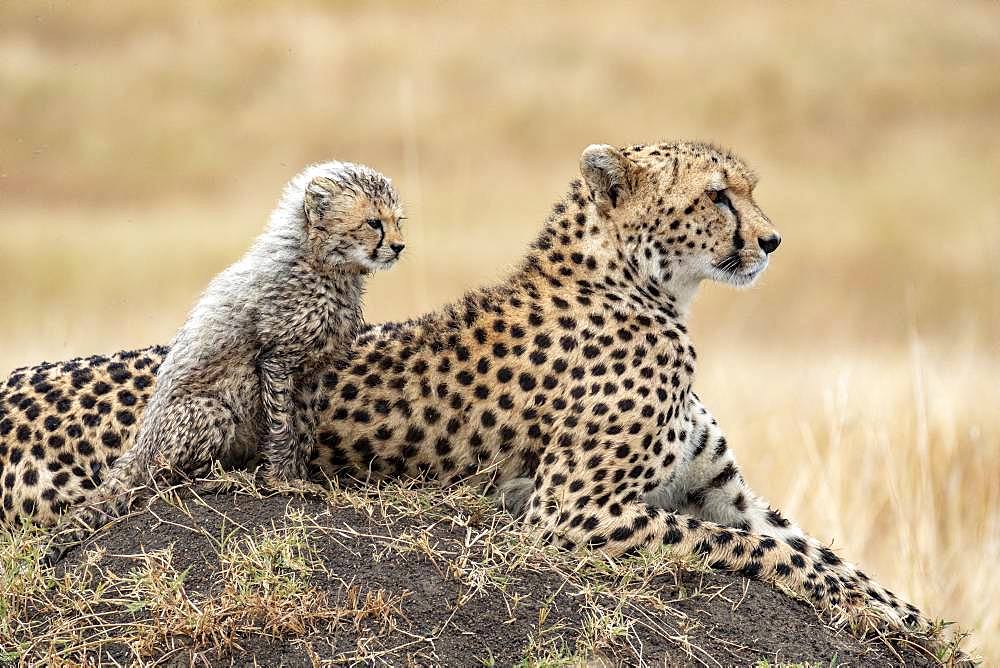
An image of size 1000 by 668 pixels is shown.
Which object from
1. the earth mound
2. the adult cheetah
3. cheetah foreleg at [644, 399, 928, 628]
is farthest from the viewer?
cheetah foreleg at [644, 399, 928, 628]

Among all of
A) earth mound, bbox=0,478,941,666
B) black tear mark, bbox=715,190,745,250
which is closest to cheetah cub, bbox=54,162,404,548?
earth mound, bbox=0,478,941,666

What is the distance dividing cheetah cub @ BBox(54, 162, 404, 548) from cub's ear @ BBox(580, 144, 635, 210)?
65cm

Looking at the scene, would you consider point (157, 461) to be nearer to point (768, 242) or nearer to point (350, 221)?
point (350, 221)

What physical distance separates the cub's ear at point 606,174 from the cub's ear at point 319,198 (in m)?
0.82

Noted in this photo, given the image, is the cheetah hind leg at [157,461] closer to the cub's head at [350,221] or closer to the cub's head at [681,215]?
the cub's head at [350,221]

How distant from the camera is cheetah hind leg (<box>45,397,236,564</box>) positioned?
13.2 feet

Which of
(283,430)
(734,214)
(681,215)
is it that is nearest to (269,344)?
(283,430)

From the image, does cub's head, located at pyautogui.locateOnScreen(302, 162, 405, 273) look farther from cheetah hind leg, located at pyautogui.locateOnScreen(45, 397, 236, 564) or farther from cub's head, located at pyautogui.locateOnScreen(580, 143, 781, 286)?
cub's head, located at pyautogui.locateOnScreen(580, 143, 781, 286)

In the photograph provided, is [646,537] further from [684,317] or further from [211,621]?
[211,621]

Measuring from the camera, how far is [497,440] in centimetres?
429

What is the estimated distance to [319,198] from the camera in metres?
4.19

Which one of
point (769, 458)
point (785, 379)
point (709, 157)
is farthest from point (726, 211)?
point (785, 379)

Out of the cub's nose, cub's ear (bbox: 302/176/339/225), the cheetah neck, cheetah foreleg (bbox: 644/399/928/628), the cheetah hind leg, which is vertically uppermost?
cub's ear (bbox: 302/176/339/225)

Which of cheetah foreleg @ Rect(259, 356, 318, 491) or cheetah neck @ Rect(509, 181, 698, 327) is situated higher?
cheetah neck @ Rect(509, 181, 698, 327)
